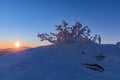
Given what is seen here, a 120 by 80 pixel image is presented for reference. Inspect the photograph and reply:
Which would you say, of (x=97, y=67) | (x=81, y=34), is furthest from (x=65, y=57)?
(x=81, y=34)

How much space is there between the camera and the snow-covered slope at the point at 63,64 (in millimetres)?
12422

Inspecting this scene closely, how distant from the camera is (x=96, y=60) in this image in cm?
1609

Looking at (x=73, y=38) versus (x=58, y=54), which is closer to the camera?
(x=58, y=54)

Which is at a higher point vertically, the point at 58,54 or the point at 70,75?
the point at 58,54

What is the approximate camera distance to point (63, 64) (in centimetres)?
1396

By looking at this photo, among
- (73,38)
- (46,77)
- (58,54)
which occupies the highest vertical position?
(73,38)

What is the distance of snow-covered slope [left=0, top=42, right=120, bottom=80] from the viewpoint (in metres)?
12.4

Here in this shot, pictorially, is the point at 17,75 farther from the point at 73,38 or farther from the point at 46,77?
the point at 73,38

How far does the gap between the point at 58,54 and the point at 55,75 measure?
3653mm

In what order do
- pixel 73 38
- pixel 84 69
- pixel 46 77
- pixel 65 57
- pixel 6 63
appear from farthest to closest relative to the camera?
pixel 73 38 → pixel 65 57 → pixel 6 63 → pixel 84 69 → pixel 46 77

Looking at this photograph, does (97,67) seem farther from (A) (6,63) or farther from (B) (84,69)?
(A) (6,63)

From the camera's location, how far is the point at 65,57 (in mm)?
A: 15492

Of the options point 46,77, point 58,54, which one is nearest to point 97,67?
point 58,54

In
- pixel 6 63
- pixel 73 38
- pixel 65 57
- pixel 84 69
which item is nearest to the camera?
pixel 84 69
